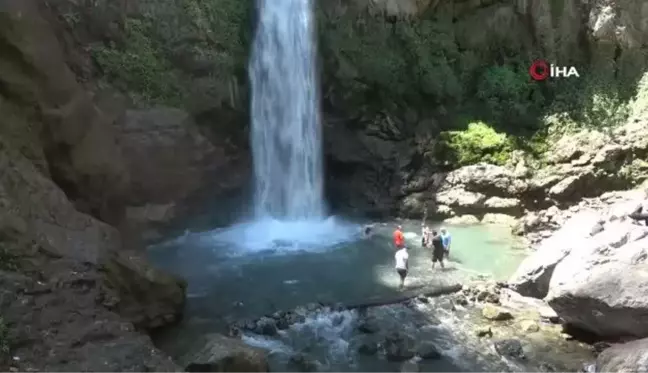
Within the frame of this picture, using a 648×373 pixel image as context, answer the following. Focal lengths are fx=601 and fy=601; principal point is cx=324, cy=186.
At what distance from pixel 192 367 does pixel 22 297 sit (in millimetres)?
2899

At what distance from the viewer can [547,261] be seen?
537 inches

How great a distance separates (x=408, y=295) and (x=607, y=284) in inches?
194

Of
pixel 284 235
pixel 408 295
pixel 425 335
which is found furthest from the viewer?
pixel 284 235

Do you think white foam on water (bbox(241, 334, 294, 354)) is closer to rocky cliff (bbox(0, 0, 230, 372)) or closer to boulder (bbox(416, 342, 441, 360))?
rocky cliff (bbox(0, 0, 230, 372))

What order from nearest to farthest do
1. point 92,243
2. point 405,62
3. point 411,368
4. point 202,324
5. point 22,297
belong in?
point 22,297 → point 411,368 → point 92,243 → point 202,324 → point 405,62

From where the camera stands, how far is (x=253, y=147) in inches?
966

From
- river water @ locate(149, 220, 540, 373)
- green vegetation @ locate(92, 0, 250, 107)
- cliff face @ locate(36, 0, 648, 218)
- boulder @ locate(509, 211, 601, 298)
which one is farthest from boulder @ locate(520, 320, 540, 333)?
green vegetation @ locate(92, 0, 250, 107)

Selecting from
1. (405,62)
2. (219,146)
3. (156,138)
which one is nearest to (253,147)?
(219,146)

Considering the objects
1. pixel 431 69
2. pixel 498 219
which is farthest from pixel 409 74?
pixel 498 219

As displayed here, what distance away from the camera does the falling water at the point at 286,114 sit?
24.6 metres

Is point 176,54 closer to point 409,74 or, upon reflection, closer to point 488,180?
point 409,74

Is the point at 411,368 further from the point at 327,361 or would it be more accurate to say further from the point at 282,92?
the point at 282,92

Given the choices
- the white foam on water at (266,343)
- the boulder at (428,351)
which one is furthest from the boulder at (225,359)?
the boulder at (428,351)

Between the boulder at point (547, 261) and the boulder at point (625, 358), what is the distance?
2816 millimetres
